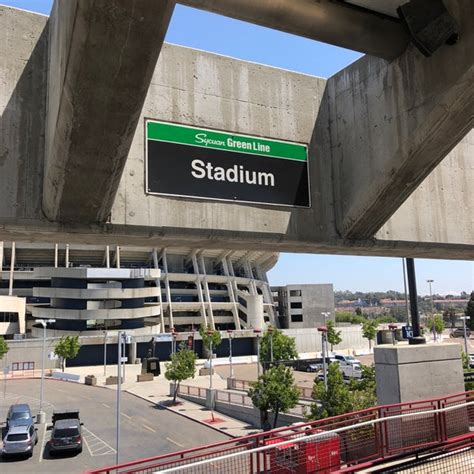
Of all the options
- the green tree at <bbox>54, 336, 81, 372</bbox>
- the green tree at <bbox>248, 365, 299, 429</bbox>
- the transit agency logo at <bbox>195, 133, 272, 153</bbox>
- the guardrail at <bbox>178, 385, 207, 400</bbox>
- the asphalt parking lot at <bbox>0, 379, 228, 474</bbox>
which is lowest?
the asphalt parking lot at <bbox>0, 379, 228, 474</bbox>

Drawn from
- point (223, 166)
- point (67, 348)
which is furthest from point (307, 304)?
point (223, 166)

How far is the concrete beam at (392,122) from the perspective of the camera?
6770 millimetres

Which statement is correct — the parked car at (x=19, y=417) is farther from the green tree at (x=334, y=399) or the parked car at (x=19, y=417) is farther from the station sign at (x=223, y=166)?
the station sign at (x=223, y=166)

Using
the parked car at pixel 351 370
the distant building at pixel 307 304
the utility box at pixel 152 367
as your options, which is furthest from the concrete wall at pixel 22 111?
the distant building at pixel 307 304

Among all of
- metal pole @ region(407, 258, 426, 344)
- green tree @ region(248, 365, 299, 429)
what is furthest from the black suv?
metal pole @ region(407, 258, 426, 344)

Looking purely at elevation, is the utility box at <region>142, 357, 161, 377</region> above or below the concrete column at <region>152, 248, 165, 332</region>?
below

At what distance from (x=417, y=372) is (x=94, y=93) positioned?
8.89 m

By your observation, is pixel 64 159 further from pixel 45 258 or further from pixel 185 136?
pixel 45 258

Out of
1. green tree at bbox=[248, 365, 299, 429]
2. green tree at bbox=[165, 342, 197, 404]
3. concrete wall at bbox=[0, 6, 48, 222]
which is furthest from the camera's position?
green tree at bbox=[165, 342, 197, 404]

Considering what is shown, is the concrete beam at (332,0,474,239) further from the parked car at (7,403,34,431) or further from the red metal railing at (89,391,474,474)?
the parked car at (7,403,34,431)

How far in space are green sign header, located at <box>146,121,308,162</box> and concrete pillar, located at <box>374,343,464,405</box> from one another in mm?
4819

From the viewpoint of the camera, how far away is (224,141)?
8.25 m

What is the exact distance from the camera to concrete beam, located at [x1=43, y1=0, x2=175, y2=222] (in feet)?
15.1

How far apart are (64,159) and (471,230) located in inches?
332
